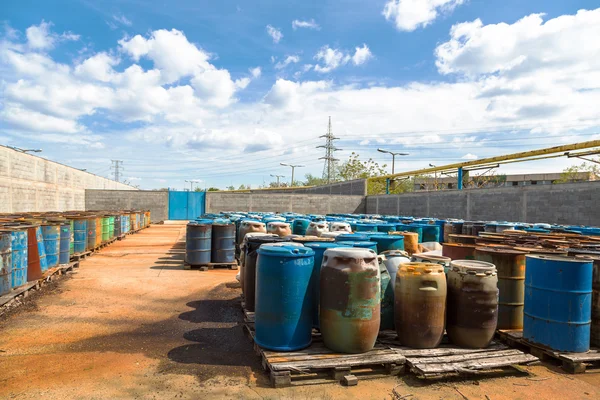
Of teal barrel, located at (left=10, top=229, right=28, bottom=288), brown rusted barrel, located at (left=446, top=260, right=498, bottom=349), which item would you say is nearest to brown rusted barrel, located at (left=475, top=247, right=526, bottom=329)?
brown rusted barrel, located at (left=446, top=260, right=498, bottom=349)

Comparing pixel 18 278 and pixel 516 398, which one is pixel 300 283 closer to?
pixel 516 398

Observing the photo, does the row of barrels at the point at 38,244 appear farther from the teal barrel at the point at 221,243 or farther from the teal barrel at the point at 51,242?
the teal barrel at the point at 221,243

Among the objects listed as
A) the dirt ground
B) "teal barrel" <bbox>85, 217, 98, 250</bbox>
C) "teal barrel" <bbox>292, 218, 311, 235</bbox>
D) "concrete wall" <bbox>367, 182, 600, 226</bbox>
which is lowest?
the dirt ground

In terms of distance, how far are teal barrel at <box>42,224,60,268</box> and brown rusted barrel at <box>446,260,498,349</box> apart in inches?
323

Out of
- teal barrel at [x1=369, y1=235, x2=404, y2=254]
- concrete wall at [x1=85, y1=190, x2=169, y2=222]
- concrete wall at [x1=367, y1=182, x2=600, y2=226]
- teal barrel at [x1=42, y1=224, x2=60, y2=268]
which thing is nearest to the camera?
teal barrel at [x1=369, y1=235, x2=404, y2=254]

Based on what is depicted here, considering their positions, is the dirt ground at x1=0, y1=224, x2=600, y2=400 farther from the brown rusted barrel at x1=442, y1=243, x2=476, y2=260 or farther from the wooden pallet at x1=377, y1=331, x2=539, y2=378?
the brown rusted barrel at x1=442, y1=243, x2=476, y2=260

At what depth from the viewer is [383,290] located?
4879 mm

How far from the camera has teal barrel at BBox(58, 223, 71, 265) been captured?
364 inches

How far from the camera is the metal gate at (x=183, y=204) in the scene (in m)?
32.4

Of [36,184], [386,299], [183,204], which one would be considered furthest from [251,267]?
[183,204]

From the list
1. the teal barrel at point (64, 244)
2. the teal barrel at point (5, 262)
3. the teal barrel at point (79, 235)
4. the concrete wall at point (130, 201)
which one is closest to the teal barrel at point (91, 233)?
the teal barrel at point (79, 235)

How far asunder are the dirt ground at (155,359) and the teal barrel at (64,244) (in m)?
1.95

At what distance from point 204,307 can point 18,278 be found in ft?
10.7

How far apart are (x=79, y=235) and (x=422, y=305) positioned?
33.0 feet
